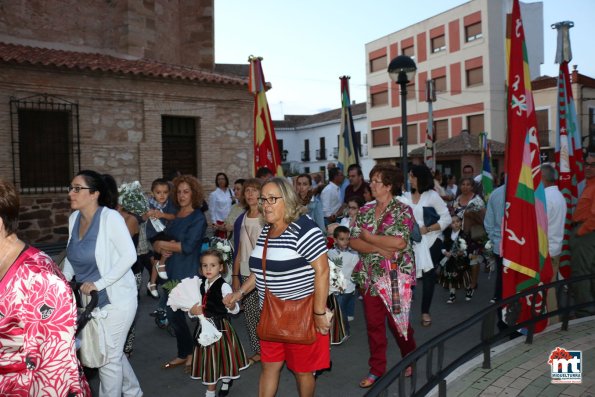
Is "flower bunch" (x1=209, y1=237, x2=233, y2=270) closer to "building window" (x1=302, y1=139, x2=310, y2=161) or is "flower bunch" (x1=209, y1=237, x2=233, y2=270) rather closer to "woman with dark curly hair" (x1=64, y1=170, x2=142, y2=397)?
"woman with dark curly hair" (x1=64, y1=170, x2=142, y2=397)

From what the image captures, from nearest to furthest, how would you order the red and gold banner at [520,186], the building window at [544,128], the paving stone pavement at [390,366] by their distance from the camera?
the paving stone pavement at [390,366] < the red and gold banner at [520,186] < the building window at [544,128]

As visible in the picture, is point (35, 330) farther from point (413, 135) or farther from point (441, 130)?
point (413, 135)

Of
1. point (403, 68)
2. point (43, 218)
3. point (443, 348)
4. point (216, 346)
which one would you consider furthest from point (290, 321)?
point (43, 218)

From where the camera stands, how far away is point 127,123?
46.4 ft

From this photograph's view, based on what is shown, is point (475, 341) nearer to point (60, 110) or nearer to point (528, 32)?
point (60, 110)

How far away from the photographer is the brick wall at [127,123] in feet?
41.3

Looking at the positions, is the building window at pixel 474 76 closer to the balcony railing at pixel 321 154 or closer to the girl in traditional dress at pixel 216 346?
the balcony railing at pixel 321 154

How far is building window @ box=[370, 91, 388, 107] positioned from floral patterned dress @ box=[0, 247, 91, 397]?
43.8 metres

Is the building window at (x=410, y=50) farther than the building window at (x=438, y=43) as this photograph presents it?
Yes

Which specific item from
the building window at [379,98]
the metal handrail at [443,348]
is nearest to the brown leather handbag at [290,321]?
the metal handrail at [443,348]

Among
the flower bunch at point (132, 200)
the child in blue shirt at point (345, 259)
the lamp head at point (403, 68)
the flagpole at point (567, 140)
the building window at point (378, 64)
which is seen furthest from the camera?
the building window at point (378, 64)

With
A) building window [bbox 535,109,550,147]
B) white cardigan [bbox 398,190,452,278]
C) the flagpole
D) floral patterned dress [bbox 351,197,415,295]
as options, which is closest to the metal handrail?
floral patterned dress [bbox 351,197,415,295]

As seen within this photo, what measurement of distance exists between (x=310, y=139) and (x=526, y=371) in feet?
177

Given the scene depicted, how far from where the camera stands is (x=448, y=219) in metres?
5.79
